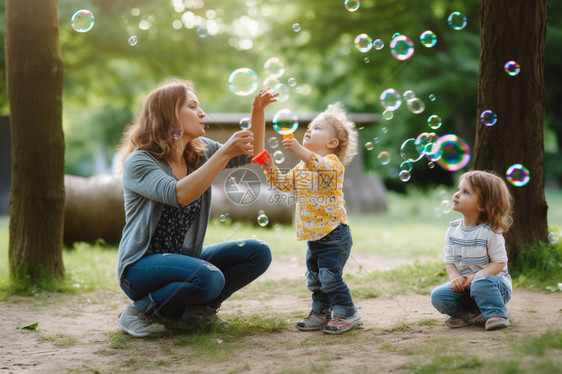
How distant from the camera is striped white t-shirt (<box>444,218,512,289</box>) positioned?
3443 millimetres

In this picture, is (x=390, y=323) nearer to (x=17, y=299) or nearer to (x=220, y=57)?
(x=17, y=299)

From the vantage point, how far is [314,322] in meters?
3.56

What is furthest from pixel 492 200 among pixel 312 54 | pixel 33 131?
pixel 312 54

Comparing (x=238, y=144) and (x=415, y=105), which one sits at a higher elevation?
(x=415, y=105)

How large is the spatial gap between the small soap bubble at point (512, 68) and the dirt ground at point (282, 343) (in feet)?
5.16

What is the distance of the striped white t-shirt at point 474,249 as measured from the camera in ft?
11.3

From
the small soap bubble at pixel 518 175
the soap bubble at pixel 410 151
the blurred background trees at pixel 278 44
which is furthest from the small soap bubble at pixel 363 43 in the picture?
the blurred background trees at pixel 278 44

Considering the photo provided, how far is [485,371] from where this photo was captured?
8.24 ft

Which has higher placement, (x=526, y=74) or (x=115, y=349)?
(x=526, y=74)

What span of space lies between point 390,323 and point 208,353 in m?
1.13

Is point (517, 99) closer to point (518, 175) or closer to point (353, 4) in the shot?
point (518, 175)

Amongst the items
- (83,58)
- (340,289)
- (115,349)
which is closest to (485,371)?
(340,289)

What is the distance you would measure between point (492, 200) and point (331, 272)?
0.97 metres

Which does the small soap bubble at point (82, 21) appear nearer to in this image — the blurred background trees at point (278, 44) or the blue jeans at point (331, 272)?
the blue jeans at point (331, 272)
